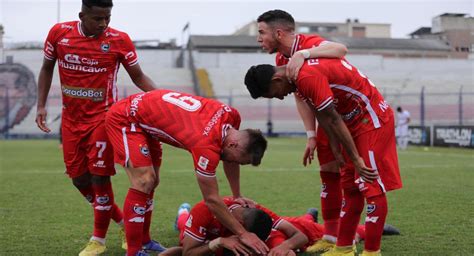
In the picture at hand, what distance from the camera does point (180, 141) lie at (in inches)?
188

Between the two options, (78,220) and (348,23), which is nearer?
(78,220)

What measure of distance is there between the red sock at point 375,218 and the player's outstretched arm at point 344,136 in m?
0.30

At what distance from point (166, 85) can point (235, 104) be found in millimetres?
7068

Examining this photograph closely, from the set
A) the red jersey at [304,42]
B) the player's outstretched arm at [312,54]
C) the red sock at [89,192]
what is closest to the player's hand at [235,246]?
the player's outstretched arm at [312,54]

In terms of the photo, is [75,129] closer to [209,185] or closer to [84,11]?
[84,11]

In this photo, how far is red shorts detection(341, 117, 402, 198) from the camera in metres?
4.85

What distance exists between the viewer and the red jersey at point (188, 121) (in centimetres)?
451

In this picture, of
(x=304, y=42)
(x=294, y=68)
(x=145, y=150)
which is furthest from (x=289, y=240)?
(x=304, y=42)

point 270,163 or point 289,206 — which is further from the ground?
point 289,206

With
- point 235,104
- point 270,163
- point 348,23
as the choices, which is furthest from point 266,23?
point 348,23

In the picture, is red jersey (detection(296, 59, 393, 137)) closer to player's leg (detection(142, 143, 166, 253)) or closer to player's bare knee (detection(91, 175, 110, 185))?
player's leg (detection(142, 143, 166, 253))

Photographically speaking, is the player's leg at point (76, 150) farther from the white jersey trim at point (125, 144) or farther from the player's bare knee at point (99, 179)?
the white jersey trim at point (125, 144)

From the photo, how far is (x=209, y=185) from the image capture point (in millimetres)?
4500

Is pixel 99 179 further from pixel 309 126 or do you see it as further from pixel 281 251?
pixel 309 126
